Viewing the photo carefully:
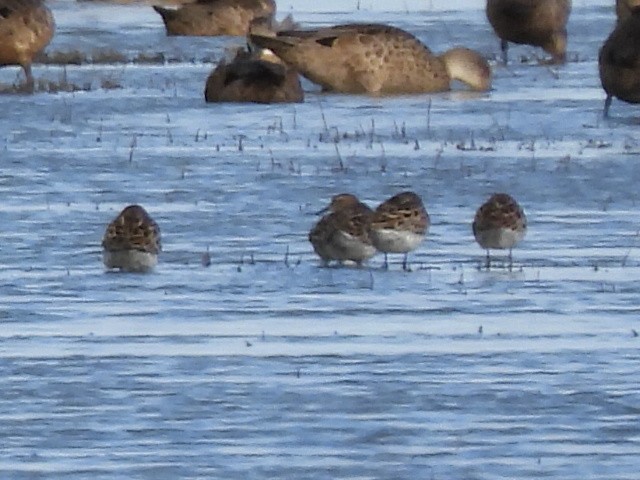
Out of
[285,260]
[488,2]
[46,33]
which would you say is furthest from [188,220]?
[488,2]

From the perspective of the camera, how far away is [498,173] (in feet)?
45.3

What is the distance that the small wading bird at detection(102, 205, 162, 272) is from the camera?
1026cm

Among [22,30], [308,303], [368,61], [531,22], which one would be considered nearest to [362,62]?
[368,61]

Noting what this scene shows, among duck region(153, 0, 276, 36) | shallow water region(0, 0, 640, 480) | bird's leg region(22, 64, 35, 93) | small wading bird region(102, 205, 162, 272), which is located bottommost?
shallow water region(0, 0, 640, 480)

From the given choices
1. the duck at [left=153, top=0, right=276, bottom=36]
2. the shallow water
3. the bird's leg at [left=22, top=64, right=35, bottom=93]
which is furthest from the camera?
the duck at [left=153, top=0, right=276, bottom=36]

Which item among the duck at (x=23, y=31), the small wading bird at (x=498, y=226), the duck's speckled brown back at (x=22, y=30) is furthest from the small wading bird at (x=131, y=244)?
the duck's speckled brown back at (x=22, y=30)

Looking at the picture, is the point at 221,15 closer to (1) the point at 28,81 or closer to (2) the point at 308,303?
(1) the point at 28,81

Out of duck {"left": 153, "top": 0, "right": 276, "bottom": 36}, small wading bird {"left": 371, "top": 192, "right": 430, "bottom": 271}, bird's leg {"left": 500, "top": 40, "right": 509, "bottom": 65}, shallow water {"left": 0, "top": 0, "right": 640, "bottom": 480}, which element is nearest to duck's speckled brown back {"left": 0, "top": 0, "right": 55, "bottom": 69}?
shallow water {"left": 0, "top": 0, "right": 640, "bottom": 480}

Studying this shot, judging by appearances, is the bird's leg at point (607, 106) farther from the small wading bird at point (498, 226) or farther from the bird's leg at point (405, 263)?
the bird's leg at point (405, 263)

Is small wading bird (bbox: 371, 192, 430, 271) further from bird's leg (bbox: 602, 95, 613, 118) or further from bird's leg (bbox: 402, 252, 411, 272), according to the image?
bird's leg (bbox: 602, 95, 613, 118)

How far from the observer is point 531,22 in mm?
23031

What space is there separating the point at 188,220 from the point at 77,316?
285 centimetres

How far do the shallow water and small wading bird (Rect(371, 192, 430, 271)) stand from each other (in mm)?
123

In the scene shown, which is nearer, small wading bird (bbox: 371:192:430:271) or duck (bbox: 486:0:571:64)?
small wading bird (bbox: 371:192:430:271)
